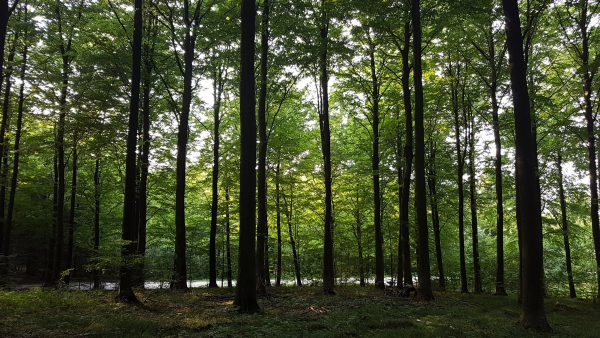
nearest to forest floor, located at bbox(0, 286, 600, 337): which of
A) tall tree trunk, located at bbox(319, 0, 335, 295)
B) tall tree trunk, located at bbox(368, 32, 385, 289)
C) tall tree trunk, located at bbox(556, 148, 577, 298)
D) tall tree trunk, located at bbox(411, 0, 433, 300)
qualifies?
tall tree trunk, located at bbox(411, 0, 433, 300)

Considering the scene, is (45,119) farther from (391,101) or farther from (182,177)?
(391,101)

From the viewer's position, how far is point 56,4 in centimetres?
1938

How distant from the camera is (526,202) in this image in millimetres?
9609

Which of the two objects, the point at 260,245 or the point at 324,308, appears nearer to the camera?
the point at 324,308

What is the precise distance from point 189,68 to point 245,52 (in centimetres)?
653

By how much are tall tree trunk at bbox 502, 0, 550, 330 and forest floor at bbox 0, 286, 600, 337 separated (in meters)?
0.67

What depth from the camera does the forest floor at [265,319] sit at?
25.7ft

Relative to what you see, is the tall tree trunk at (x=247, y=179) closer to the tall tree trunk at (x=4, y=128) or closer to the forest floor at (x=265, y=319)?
the forest floor at (x=265, y=319)

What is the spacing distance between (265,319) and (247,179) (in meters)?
3.71

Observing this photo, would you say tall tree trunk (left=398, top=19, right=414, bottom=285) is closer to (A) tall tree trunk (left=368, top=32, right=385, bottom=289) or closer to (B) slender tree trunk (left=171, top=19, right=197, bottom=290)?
(A) tall tree trunk (left=368, top=32, right=385, bottom=289)

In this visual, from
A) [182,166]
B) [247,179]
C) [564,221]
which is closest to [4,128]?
[182,166]

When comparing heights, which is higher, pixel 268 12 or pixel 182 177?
pixel 268 12

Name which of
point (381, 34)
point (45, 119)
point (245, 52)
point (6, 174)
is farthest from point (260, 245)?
point (6, 174)

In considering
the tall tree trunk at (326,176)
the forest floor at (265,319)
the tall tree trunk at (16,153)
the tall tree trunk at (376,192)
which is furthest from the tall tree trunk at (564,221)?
the tall tree trunk at (16,153)
